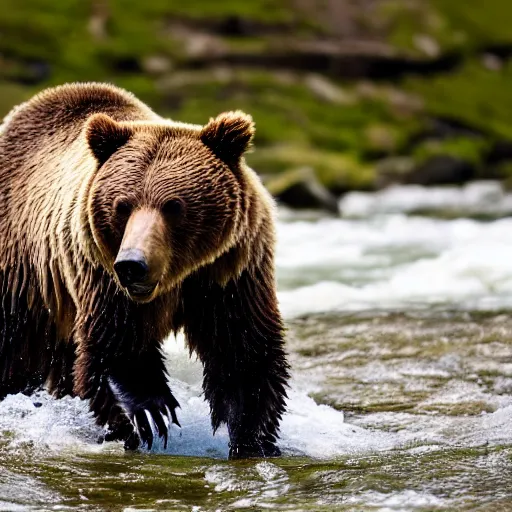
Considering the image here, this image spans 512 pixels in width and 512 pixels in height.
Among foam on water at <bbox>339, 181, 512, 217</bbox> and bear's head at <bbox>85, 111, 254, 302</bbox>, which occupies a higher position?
foam on water at <bbox>339, 181, 512, 217</bbox>

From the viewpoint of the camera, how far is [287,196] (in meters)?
25.1

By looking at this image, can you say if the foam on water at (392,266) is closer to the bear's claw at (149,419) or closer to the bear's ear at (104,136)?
the bear's claw at (149,419)

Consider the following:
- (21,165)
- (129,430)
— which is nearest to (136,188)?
(129,430)

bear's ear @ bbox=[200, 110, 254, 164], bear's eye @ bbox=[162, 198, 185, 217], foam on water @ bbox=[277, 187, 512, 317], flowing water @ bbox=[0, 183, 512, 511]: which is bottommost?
flowing water @ bbox=[0, 183, 512, 511]

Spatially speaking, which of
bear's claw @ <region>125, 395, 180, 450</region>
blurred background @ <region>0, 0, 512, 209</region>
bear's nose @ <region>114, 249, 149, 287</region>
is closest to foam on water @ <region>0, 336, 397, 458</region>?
bear's claw @ <region>125, 395, 180, 450</region>

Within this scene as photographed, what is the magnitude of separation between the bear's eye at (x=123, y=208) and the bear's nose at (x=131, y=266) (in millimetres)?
441

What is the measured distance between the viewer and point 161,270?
5418 millimetres

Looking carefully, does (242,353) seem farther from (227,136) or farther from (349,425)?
(227,136)

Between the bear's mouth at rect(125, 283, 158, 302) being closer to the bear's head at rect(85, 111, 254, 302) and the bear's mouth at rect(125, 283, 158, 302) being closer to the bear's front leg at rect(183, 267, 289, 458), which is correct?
the bear's head at rect(85, 111, 254, 302)

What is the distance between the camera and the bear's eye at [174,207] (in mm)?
5582

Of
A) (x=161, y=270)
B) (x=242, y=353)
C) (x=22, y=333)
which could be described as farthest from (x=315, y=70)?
(x=161, y=270)

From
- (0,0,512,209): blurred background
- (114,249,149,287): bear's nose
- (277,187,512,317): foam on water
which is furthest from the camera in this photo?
(0,0,512,209): blurred background

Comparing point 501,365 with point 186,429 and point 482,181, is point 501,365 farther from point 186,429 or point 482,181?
point 482,181

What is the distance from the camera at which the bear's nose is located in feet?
16.8
